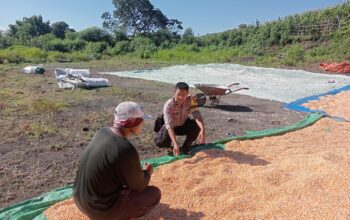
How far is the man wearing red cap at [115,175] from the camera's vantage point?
2.04m

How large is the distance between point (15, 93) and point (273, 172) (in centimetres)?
614

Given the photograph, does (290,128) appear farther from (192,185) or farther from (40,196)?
(40,196)

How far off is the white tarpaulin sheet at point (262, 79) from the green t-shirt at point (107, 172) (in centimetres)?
591

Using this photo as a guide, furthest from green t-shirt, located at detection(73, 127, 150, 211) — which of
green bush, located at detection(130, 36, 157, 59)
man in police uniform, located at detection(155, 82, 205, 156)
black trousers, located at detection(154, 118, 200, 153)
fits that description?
green bush, located at detection(130, 36, 157, 59)

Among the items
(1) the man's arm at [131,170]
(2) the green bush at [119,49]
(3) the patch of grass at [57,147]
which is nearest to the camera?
(1) the man's arm at [131,170]

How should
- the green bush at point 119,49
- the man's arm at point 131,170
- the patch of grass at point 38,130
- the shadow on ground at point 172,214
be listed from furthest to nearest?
the green bush at point 119,49 < the patch of grass at point 38,130 < the shadow on ground at point 172,214 < the man's arm at point 131,170

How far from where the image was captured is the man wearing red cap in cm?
204

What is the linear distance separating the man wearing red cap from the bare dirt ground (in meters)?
1.13

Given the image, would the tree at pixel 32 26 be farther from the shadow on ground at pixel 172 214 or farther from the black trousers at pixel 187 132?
the shadow on ground at pixel 172 214

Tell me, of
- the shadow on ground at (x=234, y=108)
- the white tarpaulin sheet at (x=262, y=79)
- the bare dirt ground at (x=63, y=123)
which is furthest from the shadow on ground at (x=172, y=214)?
the white tarpaulin sheet at (x=262, y=79)

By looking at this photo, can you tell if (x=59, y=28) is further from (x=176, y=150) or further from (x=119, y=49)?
(x=176, y=150)

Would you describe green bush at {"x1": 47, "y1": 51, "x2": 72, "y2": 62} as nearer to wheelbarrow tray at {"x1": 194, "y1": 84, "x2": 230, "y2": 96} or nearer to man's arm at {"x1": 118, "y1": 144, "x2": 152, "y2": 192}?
wheelbarrow tray at {"x1": 194, "y1": 84, "x2": 230, "y2": 96}

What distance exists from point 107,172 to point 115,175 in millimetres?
64

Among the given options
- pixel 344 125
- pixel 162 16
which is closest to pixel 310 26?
pixel 344 125
